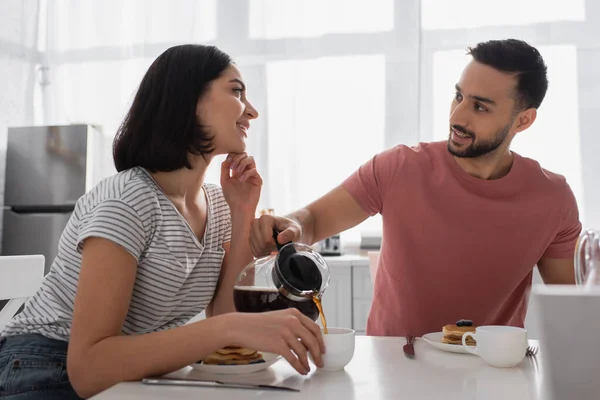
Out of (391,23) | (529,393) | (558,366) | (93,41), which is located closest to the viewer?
(558,366)

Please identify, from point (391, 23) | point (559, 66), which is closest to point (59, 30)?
point (391, 23)

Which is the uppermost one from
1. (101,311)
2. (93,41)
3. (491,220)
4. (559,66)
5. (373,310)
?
(93,41)

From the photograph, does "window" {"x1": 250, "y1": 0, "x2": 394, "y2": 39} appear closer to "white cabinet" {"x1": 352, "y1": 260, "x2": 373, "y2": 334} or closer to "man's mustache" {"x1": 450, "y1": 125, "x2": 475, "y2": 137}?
"white cabinet" {"x1": 352, "y1": 260, "x2": 373, "y2": 334}

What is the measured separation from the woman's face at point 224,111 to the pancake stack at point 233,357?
561mm

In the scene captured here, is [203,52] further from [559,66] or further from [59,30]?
[59,30]

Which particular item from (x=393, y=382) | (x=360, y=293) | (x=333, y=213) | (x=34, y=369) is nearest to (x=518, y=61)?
(x=333, y=213)

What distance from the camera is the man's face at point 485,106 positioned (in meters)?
1.70

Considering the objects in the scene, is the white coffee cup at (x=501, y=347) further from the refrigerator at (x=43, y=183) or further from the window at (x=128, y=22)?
the window at (x=128, y=22)

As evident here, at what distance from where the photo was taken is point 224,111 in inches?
51.8

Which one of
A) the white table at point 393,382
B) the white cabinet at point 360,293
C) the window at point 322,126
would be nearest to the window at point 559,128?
the window at point 322,126

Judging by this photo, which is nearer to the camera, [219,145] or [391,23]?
[219,145]

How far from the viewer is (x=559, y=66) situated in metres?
3.52

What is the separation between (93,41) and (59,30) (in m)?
0.27

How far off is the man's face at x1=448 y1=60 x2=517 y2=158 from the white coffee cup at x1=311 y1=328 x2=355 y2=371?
3.14ft
